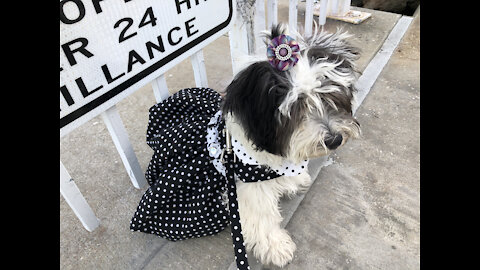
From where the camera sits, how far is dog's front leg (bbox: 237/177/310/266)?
1.69m

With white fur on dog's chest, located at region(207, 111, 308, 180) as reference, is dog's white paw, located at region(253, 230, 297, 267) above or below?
below

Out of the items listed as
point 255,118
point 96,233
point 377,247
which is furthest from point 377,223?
point 96,233

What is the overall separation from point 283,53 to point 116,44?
2.59 feet

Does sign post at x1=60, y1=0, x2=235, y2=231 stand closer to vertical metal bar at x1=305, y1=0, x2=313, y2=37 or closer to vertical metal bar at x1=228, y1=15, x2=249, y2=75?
vertical metal bar at x1=228, y1=15, x2=249, y2=75

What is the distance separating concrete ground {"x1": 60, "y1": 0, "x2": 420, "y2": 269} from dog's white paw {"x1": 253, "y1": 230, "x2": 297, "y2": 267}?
0.07 m

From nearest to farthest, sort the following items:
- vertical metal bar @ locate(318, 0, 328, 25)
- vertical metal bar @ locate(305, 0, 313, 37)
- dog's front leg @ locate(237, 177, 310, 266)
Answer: dog's front leg @ locate(237, 177, 310, 266), vertical metal bar @ locate(305, 0, 313, 37), vertical metal bar @ locate(318, 0, 328, 25)

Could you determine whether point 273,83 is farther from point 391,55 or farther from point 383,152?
point 391,55

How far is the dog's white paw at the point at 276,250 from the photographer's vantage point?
178 centimetres

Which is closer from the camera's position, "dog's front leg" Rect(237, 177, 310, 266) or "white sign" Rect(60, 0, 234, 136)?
"white sign" Rect(60, 0, 234, 136)

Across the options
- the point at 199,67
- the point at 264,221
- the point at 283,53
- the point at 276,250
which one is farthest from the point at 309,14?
the point at 276,250

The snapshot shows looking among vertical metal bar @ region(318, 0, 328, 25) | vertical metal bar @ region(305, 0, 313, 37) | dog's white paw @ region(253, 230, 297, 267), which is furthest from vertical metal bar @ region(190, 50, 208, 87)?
vertical metal bar @ region(318, 0, 328, 25)

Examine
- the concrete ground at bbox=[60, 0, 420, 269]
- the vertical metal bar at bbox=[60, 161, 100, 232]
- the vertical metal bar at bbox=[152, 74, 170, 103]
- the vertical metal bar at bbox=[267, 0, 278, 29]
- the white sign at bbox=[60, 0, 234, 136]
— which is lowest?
the concrete ground at bbox=[60, 0, 420, 269]

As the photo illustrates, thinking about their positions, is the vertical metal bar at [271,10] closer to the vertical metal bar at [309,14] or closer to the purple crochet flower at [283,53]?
the vertical metal bar at [309,14]

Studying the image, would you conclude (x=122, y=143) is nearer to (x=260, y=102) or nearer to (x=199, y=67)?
(x=199, y=67)
